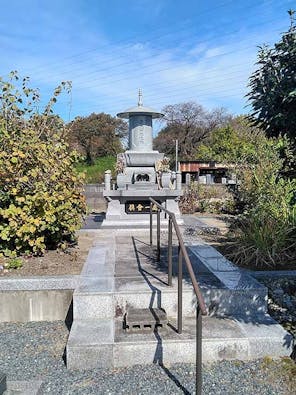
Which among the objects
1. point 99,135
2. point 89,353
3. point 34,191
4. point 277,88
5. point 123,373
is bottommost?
point 123,373

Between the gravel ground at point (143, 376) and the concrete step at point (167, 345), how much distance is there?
0.23 feet

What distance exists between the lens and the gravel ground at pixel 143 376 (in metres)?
2.55

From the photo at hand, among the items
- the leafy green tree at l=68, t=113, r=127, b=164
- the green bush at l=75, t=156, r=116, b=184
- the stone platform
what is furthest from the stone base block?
the leafy green tree at l=68, t=113, r=127, b=164

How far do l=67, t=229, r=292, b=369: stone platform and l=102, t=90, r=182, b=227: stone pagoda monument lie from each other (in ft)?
11.7

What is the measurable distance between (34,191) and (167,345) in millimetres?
2876

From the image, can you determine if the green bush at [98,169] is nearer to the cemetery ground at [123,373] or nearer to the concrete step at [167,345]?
the cemetery ground at [123,373]

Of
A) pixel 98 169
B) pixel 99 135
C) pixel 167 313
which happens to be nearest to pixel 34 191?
pixel 167 313

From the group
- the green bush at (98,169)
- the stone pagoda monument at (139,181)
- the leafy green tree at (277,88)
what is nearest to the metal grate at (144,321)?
the leafy green tree at (277,88)

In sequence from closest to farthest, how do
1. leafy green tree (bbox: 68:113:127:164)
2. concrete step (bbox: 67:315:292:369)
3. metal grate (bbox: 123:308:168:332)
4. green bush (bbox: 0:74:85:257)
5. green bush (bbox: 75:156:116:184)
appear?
concrete step (bbox: 67:315:292:369)
metal grate (bbox: 123:308:168:332)
green bush (bbox: 0:74:85:257)
green bush (bbox: 75:156:116:184)
leafy green tree (bbox: 68:113:127:164)

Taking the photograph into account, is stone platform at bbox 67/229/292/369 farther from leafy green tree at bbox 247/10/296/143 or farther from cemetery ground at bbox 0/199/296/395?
leafy green tree at bbox 247/10/296/143

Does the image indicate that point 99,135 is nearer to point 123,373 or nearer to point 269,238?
point 269,238

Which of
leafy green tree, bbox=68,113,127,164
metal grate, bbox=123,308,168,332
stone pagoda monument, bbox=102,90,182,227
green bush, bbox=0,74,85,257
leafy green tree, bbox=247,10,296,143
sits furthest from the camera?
leafy green tree, bbox=68,113,127,164

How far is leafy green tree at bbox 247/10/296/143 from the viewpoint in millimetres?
2369

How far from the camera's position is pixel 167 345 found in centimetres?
292
